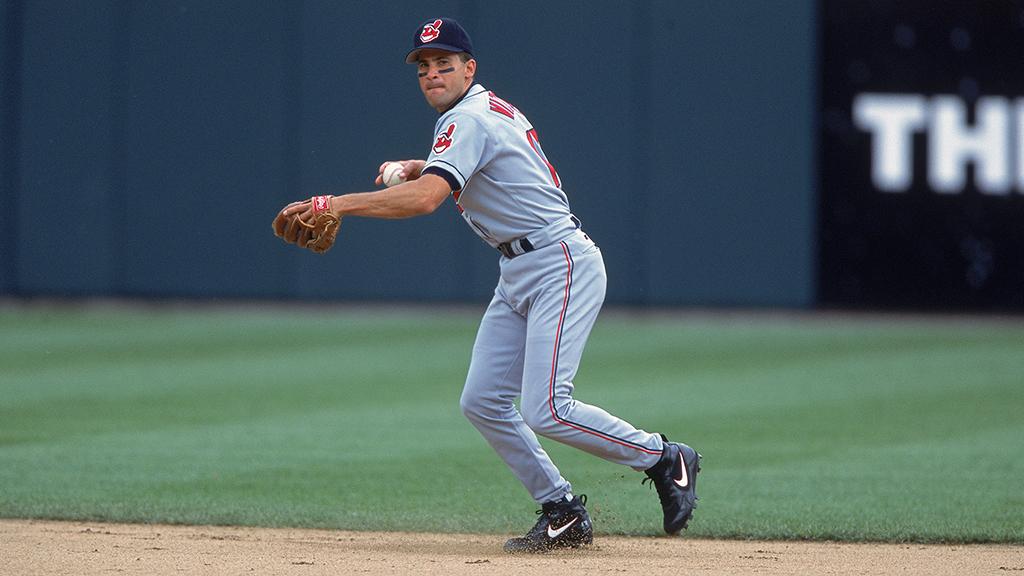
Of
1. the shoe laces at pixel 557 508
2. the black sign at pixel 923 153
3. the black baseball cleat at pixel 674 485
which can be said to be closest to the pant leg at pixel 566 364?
the black baseball cleat at pixel 674 485

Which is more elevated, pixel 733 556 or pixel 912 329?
pixel 733 556

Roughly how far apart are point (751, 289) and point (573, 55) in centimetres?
340

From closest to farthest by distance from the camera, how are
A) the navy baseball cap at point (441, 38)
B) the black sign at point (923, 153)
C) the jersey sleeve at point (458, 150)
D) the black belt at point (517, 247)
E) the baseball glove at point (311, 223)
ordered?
the baseball glove at point (311, 223)
the jersey sleeve at point (458, 150)
the navy baseball cap at point (441, 38)
the black belt at point (517, 247)
the black sign at point (923, 153)

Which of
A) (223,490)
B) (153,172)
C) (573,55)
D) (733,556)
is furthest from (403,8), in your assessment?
(733,556)

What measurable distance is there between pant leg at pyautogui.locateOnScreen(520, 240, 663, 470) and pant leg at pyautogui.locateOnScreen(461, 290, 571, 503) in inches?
4.8

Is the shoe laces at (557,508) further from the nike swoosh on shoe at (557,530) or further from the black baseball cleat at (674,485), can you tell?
the black baseball cleat at (674,485)

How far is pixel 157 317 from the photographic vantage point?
53.8 feet

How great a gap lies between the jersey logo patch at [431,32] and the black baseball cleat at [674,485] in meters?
1.72

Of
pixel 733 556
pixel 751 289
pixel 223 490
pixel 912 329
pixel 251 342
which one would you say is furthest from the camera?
pixel 751 289

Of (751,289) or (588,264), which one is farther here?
(751,289)

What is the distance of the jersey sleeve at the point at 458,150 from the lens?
5030 mm

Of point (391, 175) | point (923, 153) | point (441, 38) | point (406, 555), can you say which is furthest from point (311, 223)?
point (923, 153)

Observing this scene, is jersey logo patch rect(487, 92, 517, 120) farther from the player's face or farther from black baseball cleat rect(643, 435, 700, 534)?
black baseball cleat rect(643, 435, 700, 534)

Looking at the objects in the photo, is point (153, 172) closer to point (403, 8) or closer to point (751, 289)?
point (403, 8)
